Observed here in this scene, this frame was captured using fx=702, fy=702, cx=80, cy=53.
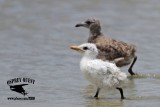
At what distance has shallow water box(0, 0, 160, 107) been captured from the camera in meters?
11.6

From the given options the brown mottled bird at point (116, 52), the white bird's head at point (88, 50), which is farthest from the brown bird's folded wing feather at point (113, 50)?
the white bird's head at point (88, 50)

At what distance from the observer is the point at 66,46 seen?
53.7 feet

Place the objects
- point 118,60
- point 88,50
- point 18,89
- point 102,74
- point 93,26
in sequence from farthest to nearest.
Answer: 1. point 93,26
2. point 118,60
3. point 18,89
4. point 88,50
5. point 102,74

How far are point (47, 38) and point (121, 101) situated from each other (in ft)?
20.7

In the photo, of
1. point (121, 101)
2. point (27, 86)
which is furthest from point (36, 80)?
point (121, 101)

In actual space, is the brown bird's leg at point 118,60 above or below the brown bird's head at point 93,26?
below

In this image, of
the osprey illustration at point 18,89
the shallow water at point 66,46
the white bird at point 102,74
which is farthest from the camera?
the osprey illustration at point 18,89

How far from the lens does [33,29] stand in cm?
1823

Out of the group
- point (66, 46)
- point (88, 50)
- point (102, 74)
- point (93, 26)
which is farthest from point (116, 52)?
point (66, 46)

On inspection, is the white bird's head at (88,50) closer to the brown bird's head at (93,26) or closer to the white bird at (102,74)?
the white bird at (102,74)

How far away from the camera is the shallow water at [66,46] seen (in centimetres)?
1160

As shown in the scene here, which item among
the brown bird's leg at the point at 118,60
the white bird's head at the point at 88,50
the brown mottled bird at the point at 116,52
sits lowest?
the white bird's head at the point at 88,50

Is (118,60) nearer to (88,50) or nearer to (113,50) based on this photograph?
(113,50)

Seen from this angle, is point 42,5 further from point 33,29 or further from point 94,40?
point 94,40
